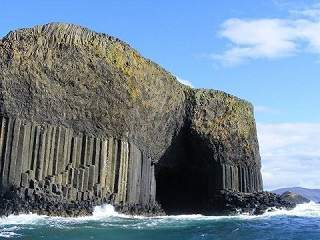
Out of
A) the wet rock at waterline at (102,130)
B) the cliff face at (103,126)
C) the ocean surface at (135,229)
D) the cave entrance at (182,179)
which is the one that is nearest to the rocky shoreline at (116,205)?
the wet rock at waterline at (102,130)

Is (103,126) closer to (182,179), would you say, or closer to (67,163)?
(67,163)

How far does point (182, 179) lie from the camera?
123ft

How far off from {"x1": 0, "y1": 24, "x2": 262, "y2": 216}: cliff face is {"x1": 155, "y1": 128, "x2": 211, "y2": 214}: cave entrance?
0.28 ft

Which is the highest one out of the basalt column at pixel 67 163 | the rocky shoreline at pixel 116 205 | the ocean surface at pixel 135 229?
the basalt column at pixel 67 163

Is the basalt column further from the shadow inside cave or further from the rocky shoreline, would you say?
the shadow inside cave

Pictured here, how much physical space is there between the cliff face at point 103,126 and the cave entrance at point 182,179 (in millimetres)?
85

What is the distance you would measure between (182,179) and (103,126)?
9.96 metres

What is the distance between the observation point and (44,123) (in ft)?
88.2

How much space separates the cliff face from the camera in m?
26.0

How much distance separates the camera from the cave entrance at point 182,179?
35000 millimetres

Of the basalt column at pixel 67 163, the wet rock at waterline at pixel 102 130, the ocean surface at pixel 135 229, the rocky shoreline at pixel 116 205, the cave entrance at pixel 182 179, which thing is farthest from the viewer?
the cave entrance at pixel 182 179

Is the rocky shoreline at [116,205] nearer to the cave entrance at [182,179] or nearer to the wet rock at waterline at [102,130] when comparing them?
the wet rock at waterline at [102,130]

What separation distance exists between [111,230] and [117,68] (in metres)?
10.5

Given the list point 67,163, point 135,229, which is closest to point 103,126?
point 67,163
